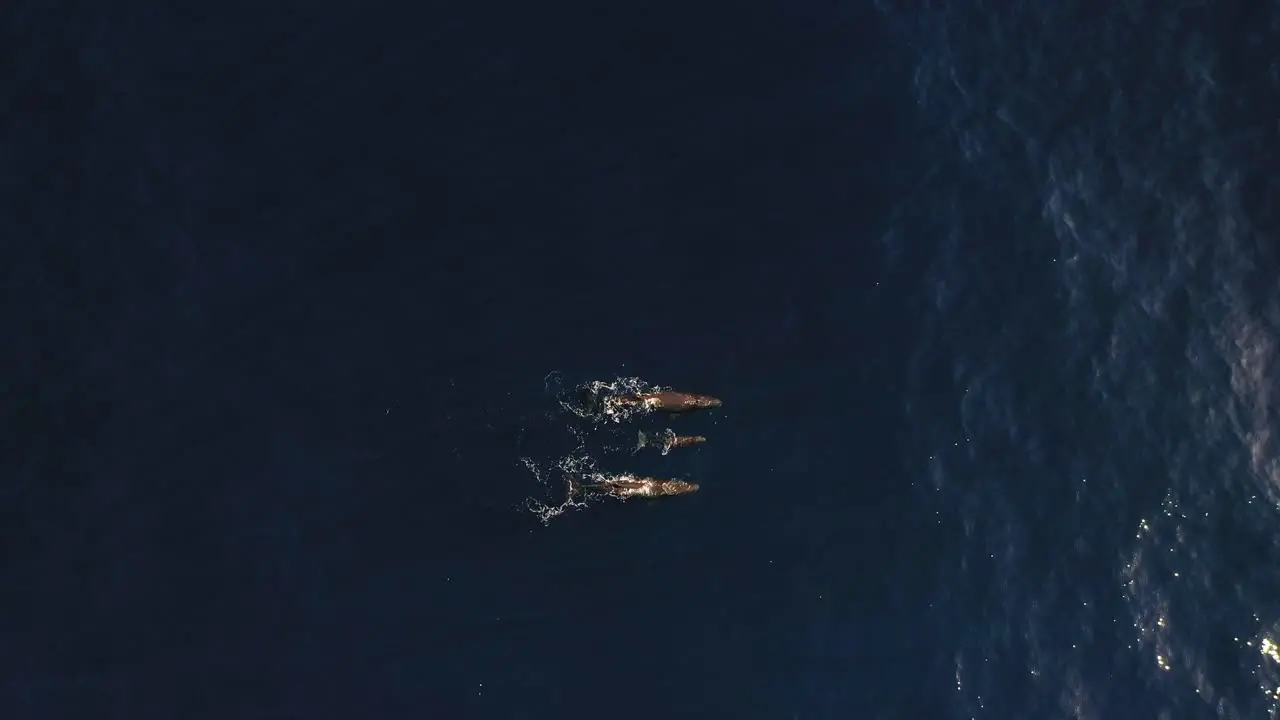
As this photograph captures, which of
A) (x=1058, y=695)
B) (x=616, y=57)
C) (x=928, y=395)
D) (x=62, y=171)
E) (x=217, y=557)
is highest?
(x=616, y=57)

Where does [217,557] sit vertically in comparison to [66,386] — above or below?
below

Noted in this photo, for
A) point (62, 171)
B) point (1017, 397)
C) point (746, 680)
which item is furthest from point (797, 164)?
point (62, 171)

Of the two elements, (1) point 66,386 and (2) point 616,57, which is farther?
(2) point 616,57

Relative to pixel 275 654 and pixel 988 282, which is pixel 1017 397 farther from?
pixel 275 654

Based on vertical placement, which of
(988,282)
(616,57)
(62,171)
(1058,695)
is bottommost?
(1058,695)

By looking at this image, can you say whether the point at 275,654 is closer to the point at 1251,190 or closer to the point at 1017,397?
the point at 1017,397

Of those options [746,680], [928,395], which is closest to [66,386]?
[746,680]
